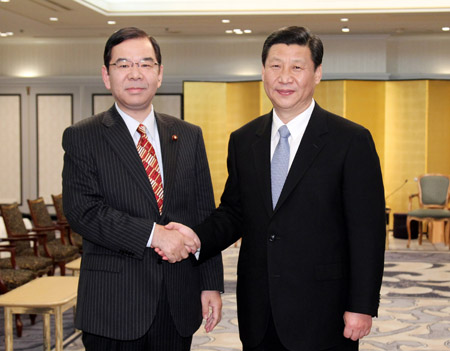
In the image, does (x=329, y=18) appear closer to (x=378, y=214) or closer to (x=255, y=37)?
(x=255, y=37)

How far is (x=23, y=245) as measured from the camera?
23.6 feet

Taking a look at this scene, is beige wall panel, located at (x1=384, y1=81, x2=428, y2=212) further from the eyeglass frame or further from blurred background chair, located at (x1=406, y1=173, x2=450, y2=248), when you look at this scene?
the eyeglass frame

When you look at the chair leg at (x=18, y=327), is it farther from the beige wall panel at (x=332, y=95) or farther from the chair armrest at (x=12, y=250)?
the beige wall panel at (x=332, y=95)

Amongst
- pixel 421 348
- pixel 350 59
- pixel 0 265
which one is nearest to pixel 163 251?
pixel 421 348

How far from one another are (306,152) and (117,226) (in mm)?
750

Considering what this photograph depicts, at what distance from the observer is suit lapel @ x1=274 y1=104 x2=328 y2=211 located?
Result: 2.50m

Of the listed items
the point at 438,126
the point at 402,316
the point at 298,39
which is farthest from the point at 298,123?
the point at 438,126

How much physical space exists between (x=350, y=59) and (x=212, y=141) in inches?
125

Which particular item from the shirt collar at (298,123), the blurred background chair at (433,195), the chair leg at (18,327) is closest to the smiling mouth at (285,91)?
the shirt collar at (298,123)

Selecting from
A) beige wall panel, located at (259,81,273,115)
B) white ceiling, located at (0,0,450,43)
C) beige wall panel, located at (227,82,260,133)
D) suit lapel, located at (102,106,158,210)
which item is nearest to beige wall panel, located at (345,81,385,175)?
white ceiling, located at (0,0,450,43)

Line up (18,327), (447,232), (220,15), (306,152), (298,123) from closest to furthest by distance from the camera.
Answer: (306,152) → (298,123) → (18,327) → (220,15) → (447,232)

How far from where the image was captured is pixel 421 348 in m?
5.44

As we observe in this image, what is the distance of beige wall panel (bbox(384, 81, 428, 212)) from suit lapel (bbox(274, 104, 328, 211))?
34.0ft

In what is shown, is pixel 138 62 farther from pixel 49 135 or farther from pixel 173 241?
pixel 49 135
